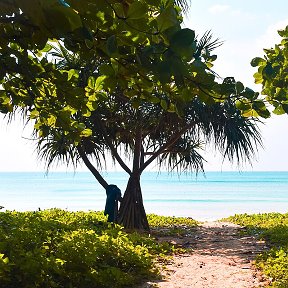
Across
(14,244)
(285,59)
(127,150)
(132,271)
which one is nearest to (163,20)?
(285,59)

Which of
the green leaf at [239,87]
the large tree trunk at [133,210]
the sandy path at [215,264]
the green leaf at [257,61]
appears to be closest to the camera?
the green leaf at [239,87]

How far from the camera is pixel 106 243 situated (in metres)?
5.93

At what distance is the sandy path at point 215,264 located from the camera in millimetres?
5625

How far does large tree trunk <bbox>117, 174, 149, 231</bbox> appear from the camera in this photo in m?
11.1

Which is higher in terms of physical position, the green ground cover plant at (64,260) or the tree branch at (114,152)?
the tree branch at (114,152)

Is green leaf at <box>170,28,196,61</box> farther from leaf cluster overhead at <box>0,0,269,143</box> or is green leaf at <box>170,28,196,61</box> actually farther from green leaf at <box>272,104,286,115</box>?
green leaf at <box>272,104,286,115</box>

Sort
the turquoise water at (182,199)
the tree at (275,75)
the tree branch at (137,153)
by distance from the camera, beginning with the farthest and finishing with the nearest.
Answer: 1. the turquoise water at (182,199)
2. the tree branch at (137,153)
3. the tree at (275,75)

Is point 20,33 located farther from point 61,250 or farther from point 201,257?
point 201,257

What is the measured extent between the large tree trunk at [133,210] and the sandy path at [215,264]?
119 cm

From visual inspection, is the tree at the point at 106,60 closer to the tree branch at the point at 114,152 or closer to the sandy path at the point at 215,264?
the sandy path at the point at 215,264

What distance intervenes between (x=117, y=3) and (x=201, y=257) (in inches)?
237

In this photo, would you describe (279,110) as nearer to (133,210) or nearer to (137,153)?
(133,210)

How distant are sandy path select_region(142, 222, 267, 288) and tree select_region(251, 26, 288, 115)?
2728 millimetres

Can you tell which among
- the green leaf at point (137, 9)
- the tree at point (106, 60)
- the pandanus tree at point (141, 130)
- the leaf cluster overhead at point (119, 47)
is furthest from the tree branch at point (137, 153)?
the green leaf at point (137, 9)
